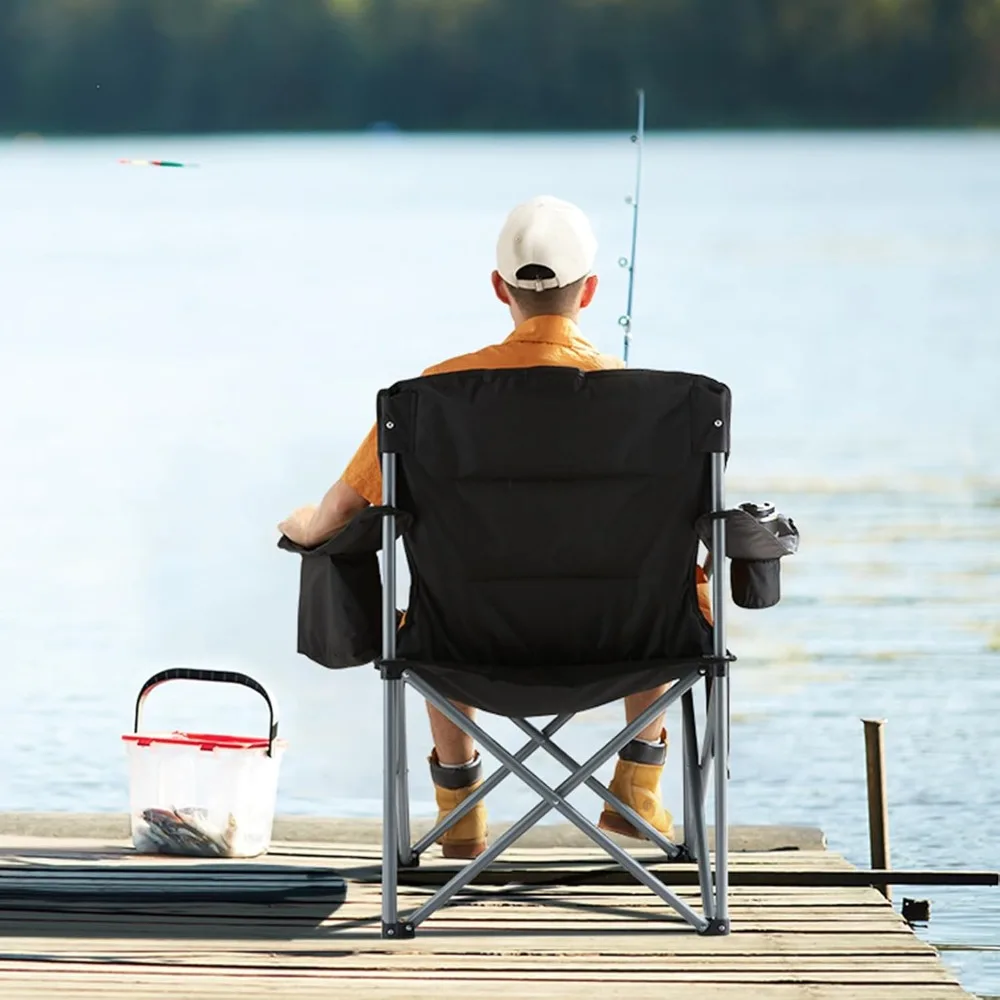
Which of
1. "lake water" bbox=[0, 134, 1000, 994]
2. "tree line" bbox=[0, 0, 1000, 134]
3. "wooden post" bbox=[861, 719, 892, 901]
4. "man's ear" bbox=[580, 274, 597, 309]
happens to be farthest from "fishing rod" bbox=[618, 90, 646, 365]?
"tree line" bbox=[0, 0, 1000, 134]

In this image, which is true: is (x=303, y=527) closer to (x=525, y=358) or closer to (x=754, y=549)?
(x=525, y=358)

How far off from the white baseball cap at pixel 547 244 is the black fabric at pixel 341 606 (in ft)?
1.30

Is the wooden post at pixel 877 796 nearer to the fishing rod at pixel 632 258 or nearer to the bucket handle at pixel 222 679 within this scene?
the fishing rod at pixel 632 258

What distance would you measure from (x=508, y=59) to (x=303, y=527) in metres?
29.2

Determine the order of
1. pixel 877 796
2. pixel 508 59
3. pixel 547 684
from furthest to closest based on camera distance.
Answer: pixel 508 59
pixel 877 796
pixel 547 684

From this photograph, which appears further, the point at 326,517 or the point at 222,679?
the point at 222,679

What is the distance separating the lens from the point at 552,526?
271 centimetres

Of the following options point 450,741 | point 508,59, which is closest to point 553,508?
point 450,741

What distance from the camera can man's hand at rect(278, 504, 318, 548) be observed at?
2846 mm

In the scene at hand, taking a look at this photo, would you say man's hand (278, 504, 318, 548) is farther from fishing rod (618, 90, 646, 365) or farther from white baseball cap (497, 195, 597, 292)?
fishing rod (618, 90, 646, 365)

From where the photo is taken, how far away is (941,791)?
5.12 metres

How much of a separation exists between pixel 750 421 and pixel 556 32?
20.1 metres

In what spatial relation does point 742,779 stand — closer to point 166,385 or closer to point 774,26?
point 166,385

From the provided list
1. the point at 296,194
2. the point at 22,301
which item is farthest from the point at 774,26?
the point at 22,301
